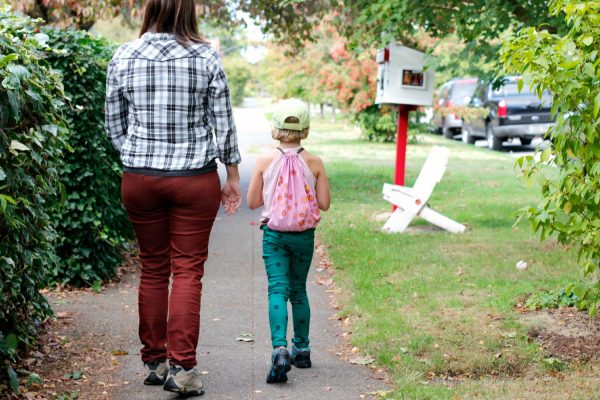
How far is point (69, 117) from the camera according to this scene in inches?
284

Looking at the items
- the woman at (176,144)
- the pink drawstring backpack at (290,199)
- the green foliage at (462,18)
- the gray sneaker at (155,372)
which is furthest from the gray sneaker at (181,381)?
the green foliage at (462,18)

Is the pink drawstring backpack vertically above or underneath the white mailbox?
underneath

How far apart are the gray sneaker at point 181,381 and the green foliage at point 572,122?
2.03 meters

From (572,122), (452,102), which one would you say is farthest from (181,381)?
(452,102)

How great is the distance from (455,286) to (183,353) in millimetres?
3262

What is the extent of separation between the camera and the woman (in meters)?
4.71

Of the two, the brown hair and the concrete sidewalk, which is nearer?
the brown hair

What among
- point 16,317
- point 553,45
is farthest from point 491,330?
point 16,317

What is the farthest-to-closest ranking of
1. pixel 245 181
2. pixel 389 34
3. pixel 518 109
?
pixel 518 109, pixel 245 181, pixel 389 34

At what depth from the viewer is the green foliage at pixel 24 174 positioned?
425cm

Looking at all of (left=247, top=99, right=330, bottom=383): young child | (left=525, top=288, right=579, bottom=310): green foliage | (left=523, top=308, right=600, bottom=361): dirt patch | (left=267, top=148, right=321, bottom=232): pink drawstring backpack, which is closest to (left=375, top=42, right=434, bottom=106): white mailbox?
(left=525, top=288, right=579, bottom=310): green foliage

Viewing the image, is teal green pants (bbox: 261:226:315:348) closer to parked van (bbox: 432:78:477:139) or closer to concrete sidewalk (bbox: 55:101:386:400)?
concrete sidewalk (bbox: 55:101:386:400)

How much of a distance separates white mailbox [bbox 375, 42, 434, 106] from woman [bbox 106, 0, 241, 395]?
252 inches

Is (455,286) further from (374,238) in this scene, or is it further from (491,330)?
(374,238)
